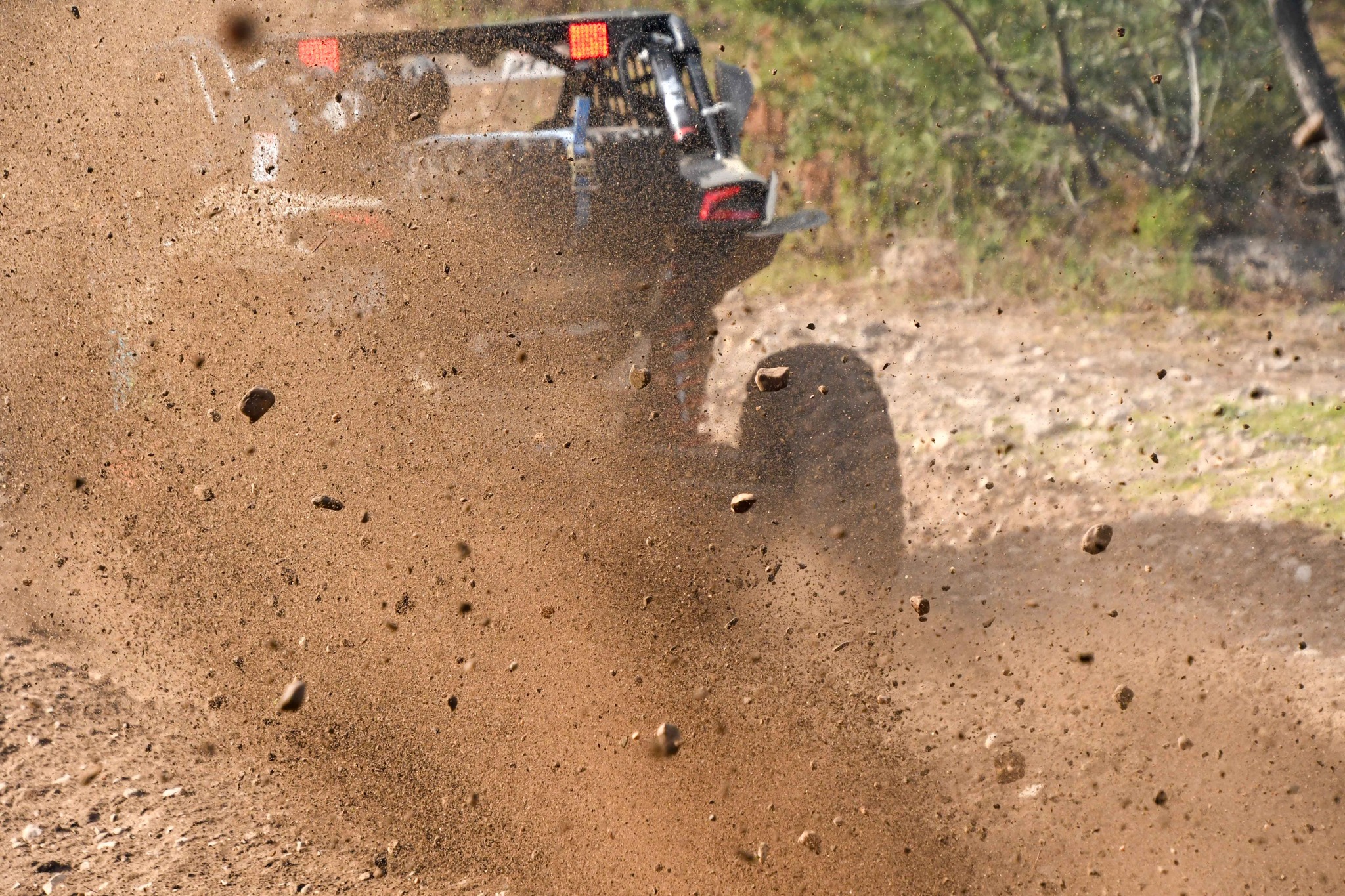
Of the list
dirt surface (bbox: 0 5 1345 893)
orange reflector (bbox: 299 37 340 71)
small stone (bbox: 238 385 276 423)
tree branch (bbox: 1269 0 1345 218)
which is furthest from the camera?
tree branch (bbox: 1269 0 1345 218)

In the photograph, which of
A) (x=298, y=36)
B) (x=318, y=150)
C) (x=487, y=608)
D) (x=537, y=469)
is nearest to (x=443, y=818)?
(x=487, y=608)

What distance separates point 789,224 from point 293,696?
237cm

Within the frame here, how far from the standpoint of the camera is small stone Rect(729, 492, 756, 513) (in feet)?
9.70

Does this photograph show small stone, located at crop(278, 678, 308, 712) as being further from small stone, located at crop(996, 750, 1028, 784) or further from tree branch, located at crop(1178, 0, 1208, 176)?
tree branch, located at crop(1178, 0, 1208, 176)

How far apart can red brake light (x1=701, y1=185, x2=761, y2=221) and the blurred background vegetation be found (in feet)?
3.88

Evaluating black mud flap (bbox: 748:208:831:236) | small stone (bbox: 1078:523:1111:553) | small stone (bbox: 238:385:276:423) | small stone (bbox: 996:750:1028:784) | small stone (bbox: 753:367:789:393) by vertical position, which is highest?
small stone (bbox: 238:385:276:423)

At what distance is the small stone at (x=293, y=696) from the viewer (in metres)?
2.74

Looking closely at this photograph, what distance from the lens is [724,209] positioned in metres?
3.01

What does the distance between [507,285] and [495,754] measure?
1.54 metres

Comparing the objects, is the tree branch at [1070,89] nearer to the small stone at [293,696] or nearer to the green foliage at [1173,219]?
the green foliage at [1173,219]

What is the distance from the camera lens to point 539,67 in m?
3.39

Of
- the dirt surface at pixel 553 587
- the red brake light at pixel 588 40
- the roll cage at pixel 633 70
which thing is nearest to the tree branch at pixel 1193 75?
the dirt surface at pixel 553 587

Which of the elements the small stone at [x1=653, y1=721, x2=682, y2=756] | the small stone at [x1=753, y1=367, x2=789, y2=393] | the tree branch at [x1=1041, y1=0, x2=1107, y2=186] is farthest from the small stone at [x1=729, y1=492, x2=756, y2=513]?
the tree branch at [x1=1041, y1=0, x2=1107, y2=186]

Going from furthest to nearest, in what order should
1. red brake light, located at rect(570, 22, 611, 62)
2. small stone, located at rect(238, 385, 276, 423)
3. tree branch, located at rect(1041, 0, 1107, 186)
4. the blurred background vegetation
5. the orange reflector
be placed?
tree branch, located at rect(1041, 0, 1107, 186)
the blurred background vegetation
the orange reflector
red brake light, located at rect(570, 22, 611, 62)
small stone, located at rect(238, 385, 276, 423)
